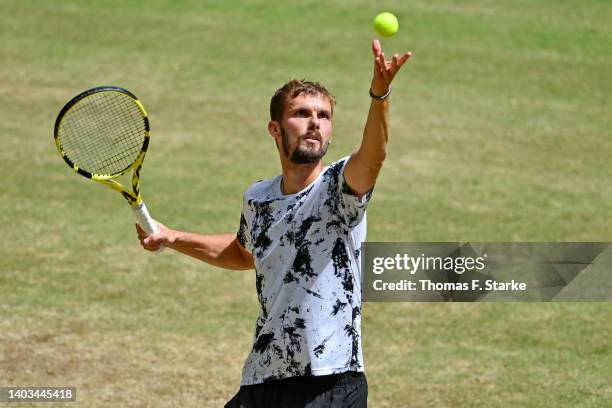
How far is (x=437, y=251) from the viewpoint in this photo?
11.1 meters

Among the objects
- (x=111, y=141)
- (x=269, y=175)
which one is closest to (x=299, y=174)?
(x=111, y=141)

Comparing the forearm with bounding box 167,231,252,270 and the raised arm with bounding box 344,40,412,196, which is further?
the forearm with bounding box 167,231,252,270

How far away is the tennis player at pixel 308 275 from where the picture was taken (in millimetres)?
5031

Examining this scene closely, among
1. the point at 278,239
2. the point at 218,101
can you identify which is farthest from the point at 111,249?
the point at 278,239

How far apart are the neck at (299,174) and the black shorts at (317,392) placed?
974mm

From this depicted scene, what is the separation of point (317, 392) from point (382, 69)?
1666 mm

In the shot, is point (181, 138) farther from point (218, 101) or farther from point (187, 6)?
point (187, 6)

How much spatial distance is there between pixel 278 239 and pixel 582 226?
7.45 meters

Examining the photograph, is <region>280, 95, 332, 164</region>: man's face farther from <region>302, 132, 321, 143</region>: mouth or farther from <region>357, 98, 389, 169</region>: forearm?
<region>357, 98, 389, 169</region>: forearm

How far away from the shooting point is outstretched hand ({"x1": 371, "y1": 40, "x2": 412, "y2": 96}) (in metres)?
4.47

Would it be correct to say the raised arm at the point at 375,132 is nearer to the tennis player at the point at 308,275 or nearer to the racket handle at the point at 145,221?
the tennis player at the point at 308,275

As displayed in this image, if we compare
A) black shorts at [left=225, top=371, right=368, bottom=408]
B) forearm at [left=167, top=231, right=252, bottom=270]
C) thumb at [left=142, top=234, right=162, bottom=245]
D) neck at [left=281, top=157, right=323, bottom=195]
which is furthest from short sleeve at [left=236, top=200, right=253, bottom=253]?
black shorts at [left=225, top=371, right=368, bottom=408]

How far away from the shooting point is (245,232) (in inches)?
223

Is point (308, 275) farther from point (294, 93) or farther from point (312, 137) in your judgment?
point (294, 93)
